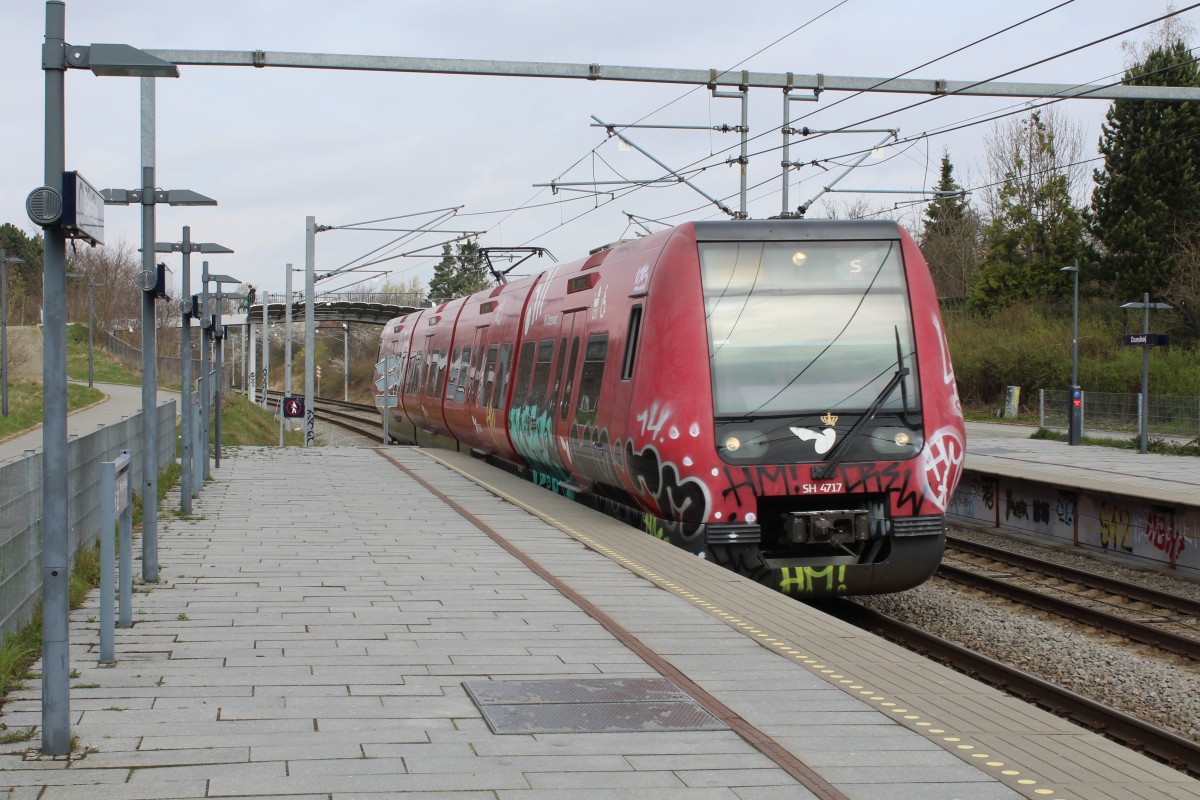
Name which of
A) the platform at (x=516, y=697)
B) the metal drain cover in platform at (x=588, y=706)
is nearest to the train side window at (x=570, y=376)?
the platform at (x=516, y=697)

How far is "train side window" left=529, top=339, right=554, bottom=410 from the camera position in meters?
16.0

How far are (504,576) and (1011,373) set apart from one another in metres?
38.0

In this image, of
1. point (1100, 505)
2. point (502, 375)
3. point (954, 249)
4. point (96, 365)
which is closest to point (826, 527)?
point (1100, 505)

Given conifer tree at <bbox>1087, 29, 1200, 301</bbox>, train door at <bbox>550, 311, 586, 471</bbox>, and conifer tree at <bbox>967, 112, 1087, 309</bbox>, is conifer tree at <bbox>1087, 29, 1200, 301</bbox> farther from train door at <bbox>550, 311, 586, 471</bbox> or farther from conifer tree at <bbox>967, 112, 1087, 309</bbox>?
train door at <bbox>550, 311, 586, 471</bbox>

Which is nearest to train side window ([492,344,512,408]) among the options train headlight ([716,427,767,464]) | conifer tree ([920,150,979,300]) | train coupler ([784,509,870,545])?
train headlight ([716,427,767,464])

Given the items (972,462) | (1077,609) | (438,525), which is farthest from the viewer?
(972,462)

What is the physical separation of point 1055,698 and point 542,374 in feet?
29.5

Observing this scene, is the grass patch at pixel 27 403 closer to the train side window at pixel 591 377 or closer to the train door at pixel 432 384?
the train door at pixel 432 384

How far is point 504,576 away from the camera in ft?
32.4

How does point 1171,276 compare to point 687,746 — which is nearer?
point 687,746

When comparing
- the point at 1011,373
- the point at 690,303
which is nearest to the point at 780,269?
the point at 690,303

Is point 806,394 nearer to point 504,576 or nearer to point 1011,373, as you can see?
point 504,576

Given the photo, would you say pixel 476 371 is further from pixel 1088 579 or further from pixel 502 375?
pixel 1088 579

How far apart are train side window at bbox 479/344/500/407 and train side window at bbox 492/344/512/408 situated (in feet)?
1.01
